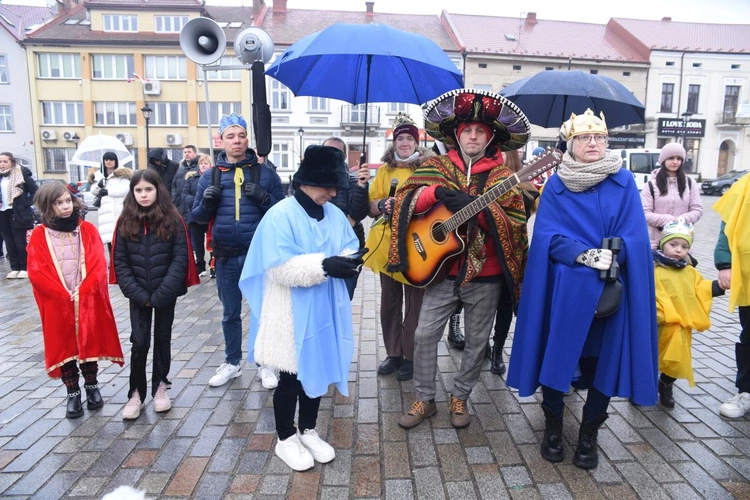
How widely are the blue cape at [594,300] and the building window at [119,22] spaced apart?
3685 centimetres

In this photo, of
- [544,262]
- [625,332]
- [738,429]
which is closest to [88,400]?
[544,262]

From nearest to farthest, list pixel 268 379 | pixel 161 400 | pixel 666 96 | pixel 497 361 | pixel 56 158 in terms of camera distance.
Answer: pixel 161 400
pixel 268 379
pixel 497 361
pixel 56 158
pixel 666 96

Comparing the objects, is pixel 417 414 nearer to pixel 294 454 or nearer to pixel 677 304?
pixel 294 454

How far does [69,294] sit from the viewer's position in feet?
11.9

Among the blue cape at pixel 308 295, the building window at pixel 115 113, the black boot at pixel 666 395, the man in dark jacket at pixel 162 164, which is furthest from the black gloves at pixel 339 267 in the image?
the building window at pixel 115 113

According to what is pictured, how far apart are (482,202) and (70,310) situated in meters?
2.94

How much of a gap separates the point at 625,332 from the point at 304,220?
6.38 feet

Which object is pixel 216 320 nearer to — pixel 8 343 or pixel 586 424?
pixel 8 343

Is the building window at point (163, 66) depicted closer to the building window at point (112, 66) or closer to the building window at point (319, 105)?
the building window at point (112, 66)

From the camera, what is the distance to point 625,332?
296cm

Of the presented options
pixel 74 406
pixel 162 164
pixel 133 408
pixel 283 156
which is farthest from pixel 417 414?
pixel 283 156

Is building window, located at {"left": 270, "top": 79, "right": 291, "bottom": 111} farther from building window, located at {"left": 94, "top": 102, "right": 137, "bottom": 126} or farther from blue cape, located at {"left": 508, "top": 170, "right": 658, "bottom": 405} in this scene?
blue cape, located at {"left": 508, "top": 170, "right": 658, "bottom": 405}

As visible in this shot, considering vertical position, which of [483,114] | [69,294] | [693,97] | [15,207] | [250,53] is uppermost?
[693,97]

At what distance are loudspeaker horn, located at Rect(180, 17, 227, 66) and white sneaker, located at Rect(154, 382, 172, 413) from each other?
364cm
